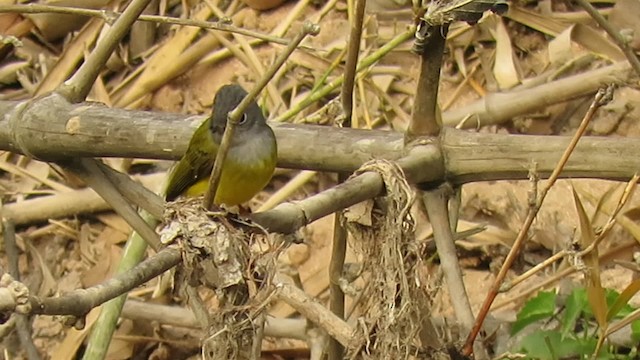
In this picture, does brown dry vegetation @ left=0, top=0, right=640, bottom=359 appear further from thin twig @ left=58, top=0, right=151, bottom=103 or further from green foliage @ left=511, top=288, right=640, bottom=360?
thin twig @ left=58, top=0, right=151, bottom=103

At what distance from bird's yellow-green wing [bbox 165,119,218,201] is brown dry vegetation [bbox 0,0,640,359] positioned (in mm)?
142

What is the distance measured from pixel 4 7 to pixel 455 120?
1.46 meters

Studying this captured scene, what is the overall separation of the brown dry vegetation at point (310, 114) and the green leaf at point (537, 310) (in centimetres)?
13

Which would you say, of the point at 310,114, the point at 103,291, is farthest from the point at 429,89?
the point at 310,114

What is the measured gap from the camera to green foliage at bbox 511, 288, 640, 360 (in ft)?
9.98

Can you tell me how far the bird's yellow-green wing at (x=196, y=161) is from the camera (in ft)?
9.53

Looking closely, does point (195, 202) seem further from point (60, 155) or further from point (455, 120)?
point (455, 120)

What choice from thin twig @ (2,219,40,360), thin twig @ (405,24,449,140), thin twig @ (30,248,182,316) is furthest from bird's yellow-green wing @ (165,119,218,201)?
thin twig @ (2,219,40,360)

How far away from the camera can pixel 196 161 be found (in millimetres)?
2957

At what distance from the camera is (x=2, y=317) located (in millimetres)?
1931

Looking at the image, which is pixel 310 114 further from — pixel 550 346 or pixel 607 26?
pixel 607 26

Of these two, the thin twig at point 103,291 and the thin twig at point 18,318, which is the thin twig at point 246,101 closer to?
the thin twig at point 103,291

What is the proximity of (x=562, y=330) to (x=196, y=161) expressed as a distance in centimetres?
106

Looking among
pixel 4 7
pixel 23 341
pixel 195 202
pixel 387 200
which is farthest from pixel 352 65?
pixel 23 341
